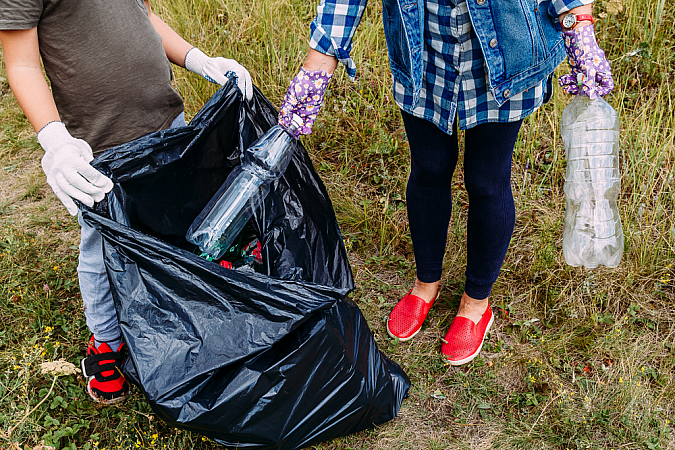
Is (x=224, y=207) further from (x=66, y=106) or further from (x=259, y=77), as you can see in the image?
(x=259, y=77)

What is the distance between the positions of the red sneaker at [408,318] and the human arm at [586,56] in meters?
1.04

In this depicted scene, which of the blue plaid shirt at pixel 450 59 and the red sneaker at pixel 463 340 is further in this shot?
the red sneaker at pixel 463 340

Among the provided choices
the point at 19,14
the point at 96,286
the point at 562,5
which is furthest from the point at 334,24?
the point at 96,286

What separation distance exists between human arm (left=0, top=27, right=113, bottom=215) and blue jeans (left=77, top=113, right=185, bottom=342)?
0.32 m

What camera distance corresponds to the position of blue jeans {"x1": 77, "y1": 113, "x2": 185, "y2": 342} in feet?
4.84

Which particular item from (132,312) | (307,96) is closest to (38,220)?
(132,312)

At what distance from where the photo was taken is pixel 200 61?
5.38 feet

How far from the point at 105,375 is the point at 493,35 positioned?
65.7 inches

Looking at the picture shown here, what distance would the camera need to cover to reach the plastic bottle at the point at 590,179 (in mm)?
1502

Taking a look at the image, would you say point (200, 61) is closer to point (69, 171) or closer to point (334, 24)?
point (334, 24)

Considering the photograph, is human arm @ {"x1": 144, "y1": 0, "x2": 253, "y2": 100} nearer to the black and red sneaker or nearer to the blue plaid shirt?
the blue plaid shirt

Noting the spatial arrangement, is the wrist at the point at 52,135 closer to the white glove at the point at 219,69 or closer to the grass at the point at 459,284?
the white glove at the point at 219,69

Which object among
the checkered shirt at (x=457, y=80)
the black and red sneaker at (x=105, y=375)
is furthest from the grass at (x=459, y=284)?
the checkered shirt at (x=457, y=80)

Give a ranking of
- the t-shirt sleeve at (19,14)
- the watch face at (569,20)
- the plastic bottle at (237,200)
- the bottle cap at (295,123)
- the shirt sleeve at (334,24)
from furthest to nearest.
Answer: the plastic bottle at (237,200)
the bottle cap at (295,123)
the shirt sleeve at (334,24)
the watch face at (569,20)
the t-shirt sleeve at (19,14)
